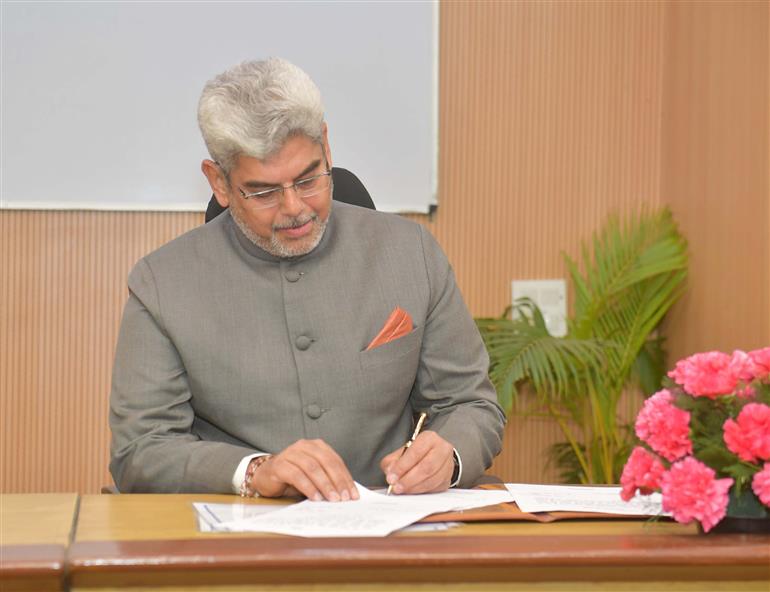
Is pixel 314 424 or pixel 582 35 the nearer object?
pixel 314 424

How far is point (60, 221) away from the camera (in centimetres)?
408

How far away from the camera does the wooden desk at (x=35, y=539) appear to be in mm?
1321

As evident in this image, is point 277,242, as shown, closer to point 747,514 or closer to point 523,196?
point 747,514

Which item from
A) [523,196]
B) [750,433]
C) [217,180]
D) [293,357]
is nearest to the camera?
[750,433]

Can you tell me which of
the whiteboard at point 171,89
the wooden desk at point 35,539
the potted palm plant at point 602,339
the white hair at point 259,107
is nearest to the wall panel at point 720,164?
the potted palm plant at point 602,339

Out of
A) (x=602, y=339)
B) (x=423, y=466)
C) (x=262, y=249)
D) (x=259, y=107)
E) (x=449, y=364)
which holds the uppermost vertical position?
(x=259, y=107)

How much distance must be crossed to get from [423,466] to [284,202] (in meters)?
0.66

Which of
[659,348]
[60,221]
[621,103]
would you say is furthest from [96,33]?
[659,348]

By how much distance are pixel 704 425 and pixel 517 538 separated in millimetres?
347

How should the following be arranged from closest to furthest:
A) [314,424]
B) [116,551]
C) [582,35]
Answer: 1. [116,551]
2. [314,424]
3. [582,35]

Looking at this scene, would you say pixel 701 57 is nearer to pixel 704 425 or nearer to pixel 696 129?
pixel 696 129

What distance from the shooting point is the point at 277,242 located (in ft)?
7.60

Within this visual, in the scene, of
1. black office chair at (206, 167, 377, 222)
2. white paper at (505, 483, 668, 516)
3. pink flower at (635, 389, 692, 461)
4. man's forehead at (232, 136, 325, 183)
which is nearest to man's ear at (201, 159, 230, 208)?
man's forehead at (232, 136, 325, 183)

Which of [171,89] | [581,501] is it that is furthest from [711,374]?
[171,89]
